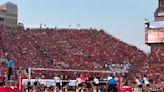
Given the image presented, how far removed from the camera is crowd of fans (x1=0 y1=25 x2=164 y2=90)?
51.4 meters

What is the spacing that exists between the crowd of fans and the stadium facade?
29.6 ft

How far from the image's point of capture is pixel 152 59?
54594 mm

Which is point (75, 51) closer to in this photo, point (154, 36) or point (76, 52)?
point (76, 52)

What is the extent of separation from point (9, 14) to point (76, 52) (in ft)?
64.9

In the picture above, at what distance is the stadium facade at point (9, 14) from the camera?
234 feet

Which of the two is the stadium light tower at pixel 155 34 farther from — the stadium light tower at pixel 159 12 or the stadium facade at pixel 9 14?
the stadium facade at pixel 9 14

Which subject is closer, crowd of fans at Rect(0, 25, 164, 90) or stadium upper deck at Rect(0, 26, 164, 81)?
crowd of fans at Rect(0, 25, 164, 90)

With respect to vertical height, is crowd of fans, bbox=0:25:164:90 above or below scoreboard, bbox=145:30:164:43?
below

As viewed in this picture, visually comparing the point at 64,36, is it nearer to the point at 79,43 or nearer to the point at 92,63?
the point at 79,43

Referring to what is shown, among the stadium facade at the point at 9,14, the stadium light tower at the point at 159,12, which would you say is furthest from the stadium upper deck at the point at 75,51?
the stadium facade at the point at 9,14

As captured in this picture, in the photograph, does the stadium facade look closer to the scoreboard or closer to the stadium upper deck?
the stadium upper deck

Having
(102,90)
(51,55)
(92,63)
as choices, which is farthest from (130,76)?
(102,90)

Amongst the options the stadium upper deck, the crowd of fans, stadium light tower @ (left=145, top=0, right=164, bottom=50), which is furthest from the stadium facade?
stadium light tower @ (left=145, top=0, right=164, bottom=50)

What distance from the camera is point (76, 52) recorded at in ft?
186
